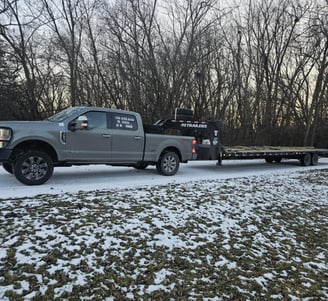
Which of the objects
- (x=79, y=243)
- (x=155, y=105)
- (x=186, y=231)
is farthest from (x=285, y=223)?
(x=155, y=105)

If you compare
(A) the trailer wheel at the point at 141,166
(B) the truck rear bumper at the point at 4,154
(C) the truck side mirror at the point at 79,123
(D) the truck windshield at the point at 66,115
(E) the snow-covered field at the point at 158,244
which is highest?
(D) the truck windshield at the point at 66,115

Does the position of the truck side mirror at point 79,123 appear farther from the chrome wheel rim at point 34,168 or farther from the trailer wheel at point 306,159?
the trailer wheel at point 306,159

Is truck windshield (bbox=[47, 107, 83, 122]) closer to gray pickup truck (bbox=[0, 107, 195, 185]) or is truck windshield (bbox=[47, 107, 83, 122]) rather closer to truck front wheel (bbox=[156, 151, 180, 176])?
gray pickup truck (bbox=[0, 107, 195, 185])

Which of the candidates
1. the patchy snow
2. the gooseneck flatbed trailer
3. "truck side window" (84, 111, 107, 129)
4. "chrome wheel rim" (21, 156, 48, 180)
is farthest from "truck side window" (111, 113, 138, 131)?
"chrome wheel rim" (21, 156, 48, 180)

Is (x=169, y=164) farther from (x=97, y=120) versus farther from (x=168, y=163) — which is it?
(x=97, y=120)

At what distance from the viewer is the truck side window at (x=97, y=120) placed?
818cm

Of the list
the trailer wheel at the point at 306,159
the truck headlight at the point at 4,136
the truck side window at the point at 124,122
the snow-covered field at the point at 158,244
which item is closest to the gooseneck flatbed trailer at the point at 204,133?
the truck side window at the point at 124,122

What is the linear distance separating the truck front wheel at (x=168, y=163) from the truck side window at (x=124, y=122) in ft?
4.50

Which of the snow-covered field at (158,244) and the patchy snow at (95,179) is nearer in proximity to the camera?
the snow-covered field at (158,244)

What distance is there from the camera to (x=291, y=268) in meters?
3.99

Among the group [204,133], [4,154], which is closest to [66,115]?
[4,154]

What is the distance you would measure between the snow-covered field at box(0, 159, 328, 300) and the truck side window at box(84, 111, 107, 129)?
6.01 feet

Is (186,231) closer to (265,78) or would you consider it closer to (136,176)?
(136,176)

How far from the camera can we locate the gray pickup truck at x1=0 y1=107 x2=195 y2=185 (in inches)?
278
